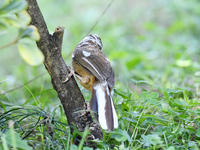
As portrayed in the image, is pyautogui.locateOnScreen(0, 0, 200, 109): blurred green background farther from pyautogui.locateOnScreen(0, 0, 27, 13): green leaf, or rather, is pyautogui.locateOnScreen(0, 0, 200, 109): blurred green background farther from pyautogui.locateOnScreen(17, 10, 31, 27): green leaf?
pyautogui.locateOnScreen(0, 0, 27, 13): green leaf

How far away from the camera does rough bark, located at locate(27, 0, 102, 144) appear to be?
2.68 m

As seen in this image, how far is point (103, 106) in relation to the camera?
2740mm

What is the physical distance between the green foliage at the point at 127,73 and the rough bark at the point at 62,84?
0.15m

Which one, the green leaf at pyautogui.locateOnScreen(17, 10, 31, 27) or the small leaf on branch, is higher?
the green leaf at pyautogui.locateOnScreen(17, 10, 31, 27)

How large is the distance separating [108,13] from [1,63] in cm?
504

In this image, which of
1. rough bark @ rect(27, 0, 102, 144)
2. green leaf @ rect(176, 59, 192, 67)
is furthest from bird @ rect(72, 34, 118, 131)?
green leaf @ rect(176, 59, 192, 67)

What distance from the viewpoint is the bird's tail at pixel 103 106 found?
8.21 feet

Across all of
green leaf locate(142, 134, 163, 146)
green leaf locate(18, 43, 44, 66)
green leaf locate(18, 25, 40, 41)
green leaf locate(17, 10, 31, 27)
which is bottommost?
green leaf locate(142, 134, 163, 146)

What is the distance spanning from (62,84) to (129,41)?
630 cm

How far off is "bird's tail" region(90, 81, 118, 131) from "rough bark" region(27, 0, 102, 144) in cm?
15

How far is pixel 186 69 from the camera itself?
6.07 m

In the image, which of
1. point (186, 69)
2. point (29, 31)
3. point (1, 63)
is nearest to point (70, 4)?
point (1, 63)

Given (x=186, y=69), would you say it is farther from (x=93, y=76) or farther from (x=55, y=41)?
(x=55, y=41)

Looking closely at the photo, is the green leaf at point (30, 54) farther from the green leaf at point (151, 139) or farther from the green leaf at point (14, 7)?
the green leaf at point (151, 139)
